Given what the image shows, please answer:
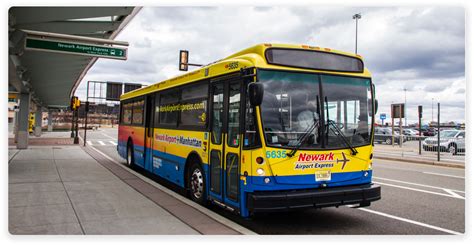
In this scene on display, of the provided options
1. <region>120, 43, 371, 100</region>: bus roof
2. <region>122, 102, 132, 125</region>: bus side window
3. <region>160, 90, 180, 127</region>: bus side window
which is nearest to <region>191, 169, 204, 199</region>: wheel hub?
<region>160, 90, 180, 127</region>: bus side window

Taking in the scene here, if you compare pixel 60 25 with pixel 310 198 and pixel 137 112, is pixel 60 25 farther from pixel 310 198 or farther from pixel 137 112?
Result: pixel 310 198

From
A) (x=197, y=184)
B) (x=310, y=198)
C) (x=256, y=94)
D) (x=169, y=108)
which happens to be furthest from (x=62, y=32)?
(x=310, y=198)

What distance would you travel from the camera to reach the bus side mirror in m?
5.88

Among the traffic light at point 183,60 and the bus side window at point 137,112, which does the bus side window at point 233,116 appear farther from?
the traffic light at point 183,60

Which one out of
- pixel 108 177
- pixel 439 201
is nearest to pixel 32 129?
pixel 108 177

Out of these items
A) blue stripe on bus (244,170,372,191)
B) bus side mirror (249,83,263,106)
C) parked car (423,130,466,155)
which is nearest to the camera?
bus side mirror (249,83,263,106)

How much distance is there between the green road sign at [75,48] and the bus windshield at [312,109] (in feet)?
27.5

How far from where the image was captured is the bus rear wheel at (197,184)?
8.05 metres

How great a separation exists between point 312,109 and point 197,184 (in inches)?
123

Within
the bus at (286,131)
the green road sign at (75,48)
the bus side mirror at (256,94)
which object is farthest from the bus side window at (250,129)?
the green road sign at (75,48)

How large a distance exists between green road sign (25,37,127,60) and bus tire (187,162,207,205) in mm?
6354

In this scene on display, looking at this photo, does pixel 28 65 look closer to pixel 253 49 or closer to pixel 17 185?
pixel 17 185

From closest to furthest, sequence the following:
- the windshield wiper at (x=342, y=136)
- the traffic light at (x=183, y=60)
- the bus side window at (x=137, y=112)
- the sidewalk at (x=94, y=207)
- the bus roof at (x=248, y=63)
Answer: the sidewalk at (x=94, y=207) < the bus roof at (x=248, y=63) < the windshield wiper at (x=342, y=136) < the bus side window at (x=137, y=112) < the traffic light at (x=183, y=60)

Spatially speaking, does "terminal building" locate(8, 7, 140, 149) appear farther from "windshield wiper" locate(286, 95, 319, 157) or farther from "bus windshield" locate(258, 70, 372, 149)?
"windshield wiper" locate(286, 95, 319, 157)
